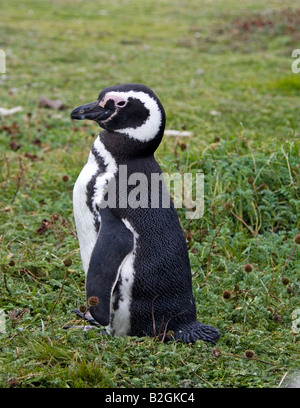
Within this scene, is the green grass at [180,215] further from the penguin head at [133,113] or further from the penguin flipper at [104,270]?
the penguin head at [133,113]

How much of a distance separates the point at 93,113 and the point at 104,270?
722mm

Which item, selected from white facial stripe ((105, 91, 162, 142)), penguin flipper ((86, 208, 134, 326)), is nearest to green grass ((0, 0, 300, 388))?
penguin flipper ((86, 208, 134, 326))

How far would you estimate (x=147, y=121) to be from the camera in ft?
8.72

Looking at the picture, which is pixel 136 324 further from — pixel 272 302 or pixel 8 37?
pixel 8 37

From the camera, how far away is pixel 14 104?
7023 millimetres

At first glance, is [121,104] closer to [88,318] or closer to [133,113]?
[133,113]

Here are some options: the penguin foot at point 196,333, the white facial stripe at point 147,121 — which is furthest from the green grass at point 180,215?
the white facial stripe at point 147,121

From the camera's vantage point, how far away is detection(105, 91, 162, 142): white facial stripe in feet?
8.68

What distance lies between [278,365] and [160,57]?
799 cm

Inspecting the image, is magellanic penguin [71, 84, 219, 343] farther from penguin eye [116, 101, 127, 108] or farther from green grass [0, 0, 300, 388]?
green grass [0, 0, 300, 388]

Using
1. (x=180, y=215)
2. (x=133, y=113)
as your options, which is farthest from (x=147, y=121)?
(x=180, y=215)

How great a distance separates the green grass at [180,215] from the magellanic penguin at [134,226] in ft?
0.40

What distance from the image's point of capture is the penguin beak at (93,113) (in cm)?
271
